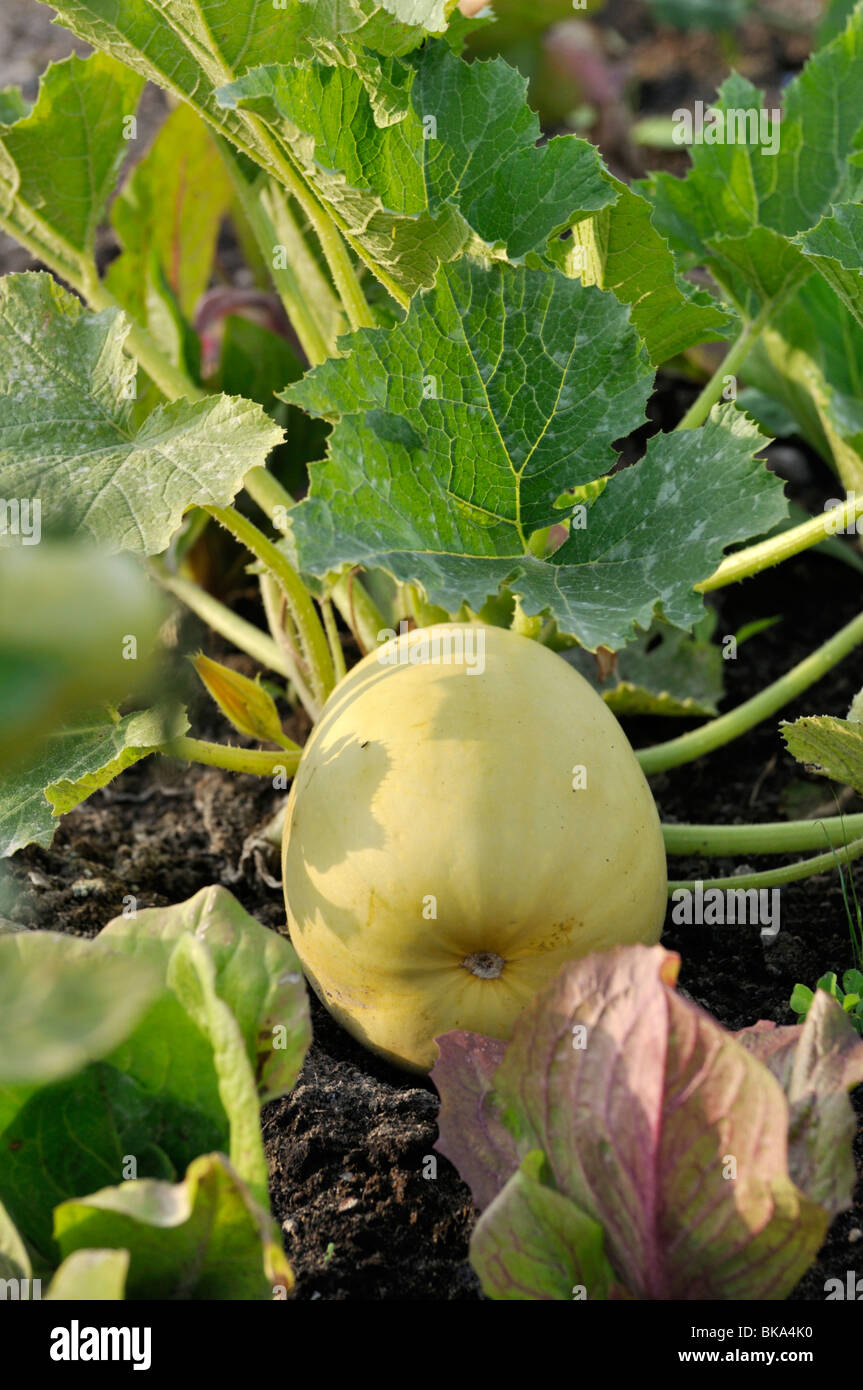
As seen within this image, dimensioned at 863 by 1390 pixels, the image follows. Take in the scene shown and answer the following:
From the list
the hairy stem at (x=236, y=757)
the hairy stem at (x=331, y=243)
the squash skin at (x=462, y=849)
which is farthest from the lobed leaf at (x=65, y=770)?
the hairy stem at (x=331, y=243)

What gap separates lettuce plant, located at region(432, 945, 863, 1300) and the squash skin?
19 cm

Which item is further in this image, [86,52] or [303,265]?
→ [86,52]

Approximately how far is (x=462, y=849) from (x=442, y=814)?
4cm

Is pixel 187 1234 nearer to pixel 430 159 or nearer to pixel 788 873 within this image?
pixel 788 873

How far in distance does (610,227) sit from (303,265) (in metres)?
0.63

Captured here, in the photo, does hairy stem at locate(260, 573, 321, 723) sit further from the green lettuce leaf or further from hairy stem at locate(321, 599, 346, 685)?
the green lettuce leaf

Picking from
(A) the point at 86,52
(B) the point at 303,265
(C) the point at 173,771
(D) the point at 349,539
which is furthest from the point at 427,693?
(A) the point at 86,52

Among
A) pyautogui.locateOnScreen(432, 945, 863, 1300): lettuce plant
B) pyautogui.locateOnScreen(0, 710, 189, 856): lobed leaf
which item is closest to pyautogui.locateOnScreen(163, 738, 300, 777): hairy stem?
pyautogui.locateOnScreen(0, 710, 189, 856): lobed leaf

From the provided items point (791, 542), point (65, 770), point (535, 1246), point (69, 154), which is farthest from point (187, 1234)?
point (69, 154)

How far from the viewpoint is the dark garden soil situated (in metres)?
1.15

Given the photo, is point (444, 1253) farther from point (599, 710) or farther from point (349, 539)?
point (349, 539)

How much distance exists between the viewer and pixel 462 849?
1189mm

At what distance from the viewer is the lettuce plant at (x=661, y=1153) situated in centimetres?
92

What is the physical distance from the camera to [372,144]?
1341mm
